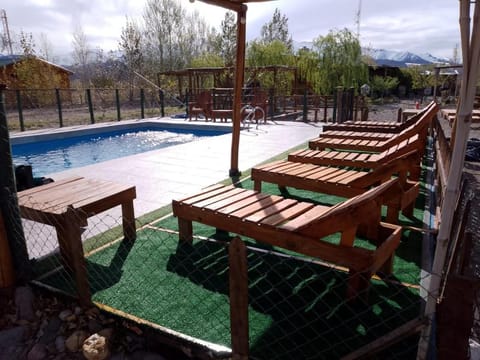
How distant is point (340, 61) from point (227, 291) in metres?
17.0

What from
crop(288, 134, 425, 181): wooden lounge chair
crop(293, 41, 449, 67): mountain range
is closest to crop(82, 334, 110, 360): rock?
crop(288, 134, 425, 181): wooden lounge chair

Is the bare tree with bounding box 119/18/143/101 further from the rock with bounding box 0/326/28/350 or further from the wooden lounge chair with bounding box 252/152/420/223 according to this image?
the rock with bounding box 0/326/28/350

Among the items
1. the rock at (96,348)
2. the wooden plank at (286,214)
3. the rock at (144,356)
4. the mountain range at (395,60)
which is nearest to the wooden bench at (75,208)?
the rock at (96,348)

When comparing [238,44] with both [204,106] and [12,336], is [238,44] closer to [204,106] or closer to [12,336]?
[12,336]

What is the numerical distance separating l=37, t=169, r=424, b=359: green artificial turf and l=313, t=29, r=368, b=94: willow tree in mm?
15585

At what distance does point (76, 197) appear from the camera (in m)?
2.98

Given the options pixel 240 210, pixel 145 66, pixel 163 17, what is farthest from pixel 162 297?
pixel 163 17

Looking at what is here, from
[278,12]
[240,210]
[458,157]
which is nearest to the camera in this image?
[458,157]

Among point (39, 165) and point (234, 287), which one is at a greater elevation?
point (234, 287)

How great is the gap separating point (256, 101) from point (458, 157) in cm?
1131

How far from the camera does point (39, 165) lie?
823 centimetres

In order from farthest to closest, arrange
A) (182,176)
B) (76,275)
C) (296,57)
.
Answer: (296,57) < (182,176) < (76,275)

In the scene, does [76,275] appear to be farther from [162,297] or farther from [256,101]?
[256,101]

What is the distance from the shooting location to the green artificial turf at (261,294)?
79.2 inches
